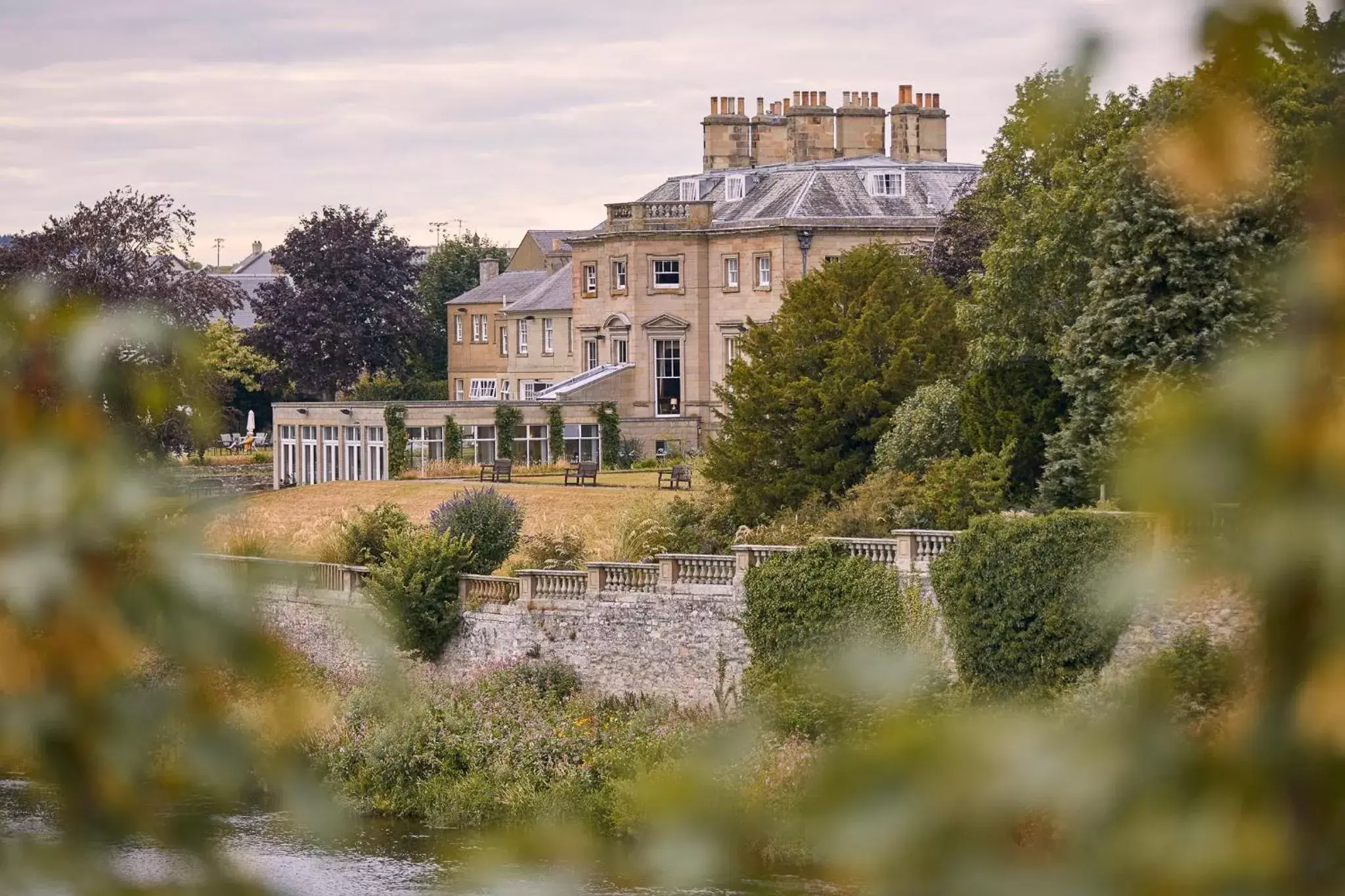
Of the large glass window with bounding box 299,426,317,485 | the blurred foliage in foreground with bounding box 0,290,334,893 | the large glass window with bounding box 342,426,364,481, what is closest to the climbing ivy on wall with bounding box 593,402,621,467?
the large glass window with bounding box 342,426,364,481

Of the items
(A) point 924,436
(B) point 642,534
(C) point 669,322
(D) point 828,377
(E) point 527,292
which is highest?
(E) point 527,292

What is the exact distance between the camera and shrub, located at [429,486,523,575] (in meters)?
28.7

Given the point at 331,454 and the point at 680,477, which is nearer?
the point at 680,477

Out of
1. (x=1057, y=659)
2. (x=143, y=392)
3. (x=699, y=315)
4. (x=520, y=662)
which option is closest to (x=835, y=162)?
(x=699, y=315)

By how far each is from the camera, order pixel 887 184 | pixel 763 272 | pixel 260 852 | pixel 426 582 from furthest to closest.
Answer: pixel 887 184 < pixel 763 272 < pixel 426 582 < pixel 260 852

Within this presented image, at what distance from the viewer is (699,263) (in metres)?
47.9

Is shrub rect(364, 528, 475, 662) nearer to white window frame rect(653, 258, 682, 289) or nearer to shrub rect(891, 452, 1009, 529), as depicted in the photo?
shrub rect(891, 452, 1009, 529)

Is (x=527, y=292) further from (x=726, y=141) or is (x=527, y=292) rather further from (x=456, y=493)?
(x=456, y=493)

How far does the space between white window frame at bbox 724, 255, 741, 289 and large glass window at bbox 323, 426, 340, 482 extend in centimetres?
1018

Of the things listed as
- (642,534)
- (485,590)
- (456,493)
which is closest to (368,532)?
(485,590)

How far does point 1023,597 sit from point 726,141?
3342 centimetres

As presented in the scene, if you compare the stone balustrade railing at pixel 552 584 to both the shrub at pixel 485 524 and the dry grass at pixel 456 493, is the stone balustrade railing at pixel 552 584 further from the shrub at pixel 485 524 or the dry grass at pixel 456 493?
the dry grass at pixel 456 493

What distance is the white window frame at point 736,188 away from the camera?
4912 centimetres

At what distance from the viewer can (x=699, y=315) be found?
4806 cm
